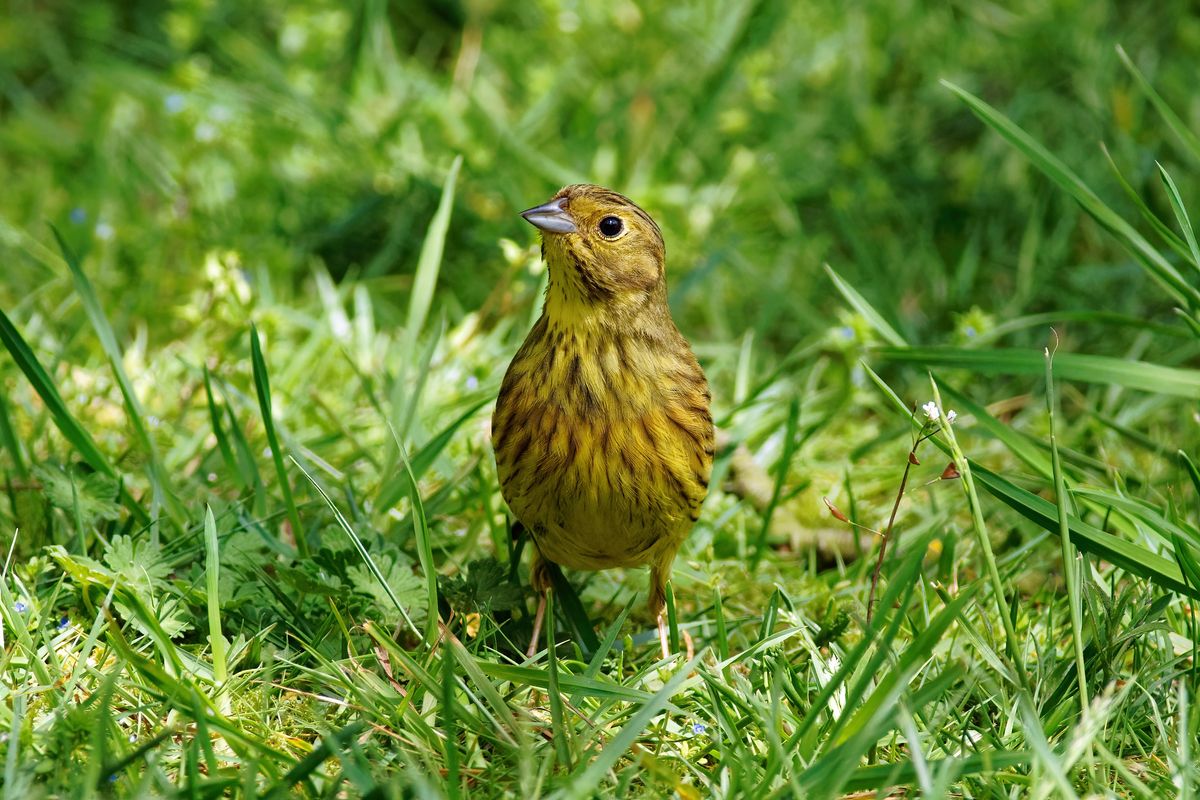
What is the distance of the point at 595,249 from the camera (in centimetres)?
309

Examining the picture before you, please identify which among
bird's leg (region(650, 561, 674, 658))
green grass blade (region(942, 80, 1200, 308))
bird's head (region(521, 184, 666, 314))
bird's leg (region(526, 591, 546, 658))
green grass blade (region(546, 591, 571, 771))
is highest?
green grass blade (region(942, 80, 1200, 308))

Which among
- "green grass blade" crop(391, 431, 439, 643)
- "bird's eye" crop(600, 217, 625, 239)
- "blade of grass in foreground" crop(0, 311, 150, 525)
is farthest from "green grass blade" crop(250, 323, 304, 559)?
"bird's eye" crop(600, 217, 625, 239)

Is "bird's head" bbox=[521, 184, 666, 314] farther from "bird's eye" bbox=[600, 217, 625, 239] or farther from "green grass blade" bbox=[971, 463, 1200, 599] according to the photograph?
"green grass blade" bbox=[971, 463, 1200, 599]

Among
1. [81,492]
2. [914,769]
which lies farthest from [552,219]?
[914,769]

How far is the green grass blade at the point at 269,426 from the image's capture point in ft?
9.67

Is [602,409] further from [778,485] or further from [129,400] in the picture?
[129,400]

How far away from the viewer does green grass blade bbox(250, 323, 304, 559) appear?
2947mm

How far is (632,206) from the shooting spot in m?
3.17

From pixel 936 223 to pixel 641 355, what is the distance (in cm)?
264

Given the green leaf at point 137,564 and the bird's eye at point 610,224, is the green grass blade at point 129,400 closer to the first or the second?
the green leaf at point 137,564

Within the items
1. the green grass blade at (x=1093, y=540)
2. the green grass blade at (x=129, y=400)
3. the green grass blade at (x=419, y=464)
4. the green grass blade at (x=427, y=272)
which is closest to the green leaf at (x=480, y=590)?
the green grass blade at (x=419, y=464)

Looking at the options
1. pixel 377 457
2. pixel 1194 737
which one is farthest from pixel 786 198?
pixel 1194 737

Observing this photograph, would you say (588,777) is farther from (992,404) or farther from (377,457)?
(992,404)

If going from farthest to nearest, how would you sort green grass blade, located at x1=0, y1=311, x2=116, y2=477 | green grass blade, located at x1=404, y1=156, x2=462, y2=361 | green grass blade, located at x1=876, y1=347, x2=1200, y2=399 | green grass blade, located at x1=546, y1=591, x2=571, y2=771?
green grass blade, located at x1=404, y1=156, x2=462, y2=361 < green grass blade, located at x1=876, y1=347, x2=1200, y2=399 < green grass blade, located at x1=0, y1=311, x2=116, y2=477 < green grass blade, located at x1=546, y1=591, x2=571, y2=771
